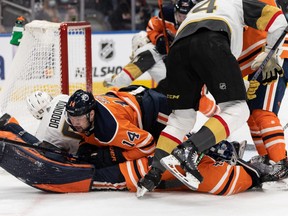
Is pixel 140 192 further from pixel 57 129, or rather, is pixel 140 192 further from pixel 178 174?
pixel 57 129

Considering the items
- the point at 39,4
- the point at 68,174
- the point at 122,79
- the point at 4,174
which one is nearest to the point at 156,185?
the point at 68,174

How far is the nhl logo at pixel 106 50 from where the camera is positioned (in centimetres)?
765

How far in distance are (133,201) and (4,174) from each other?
1.02 m

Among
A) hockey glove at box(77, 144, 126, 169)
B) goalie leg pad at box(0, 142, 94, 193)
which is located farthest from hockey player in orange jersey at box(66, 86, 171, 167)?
goalie leg pad at box(0, 142, 94, 193)

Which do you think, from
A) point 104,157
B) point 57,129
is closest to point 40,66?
point 57,129

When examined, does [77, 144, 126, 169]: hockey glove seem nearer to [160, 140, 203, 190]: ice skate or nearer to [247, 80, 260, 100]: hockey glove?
[160, 140, 203, 190]: ice skate

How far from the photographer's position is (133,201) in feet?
11.1

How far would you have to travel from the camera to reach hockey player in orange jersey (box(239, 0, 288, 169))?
3.79 m

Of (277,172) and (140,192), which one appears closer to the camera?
(140,192)

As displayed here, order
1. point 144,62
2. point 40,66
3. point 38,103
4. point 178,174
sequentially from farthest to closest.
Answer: point 144,62
point 40,66
point 38,103
point 178,174

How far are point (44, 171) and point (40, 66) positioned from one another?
5.16 feet

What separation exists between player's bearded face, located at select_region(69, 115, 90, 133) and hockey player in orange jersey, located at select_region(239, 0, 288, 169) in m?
0.83

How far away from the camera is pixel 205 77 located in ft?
10.9

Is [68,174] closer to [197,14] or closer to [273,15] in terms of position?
[197,14]
